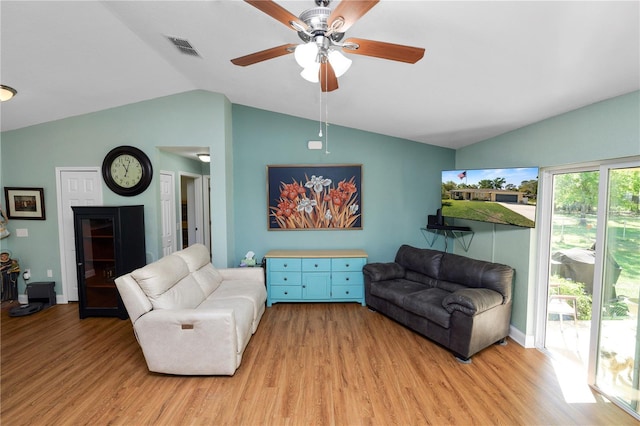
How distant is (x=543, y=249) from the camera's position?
9.37ft

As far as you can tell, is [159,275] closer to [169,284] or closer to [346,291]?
[169,284]

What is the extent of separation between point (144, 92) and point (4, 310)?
355cm

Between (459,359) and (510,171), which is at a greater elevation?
(510,171)

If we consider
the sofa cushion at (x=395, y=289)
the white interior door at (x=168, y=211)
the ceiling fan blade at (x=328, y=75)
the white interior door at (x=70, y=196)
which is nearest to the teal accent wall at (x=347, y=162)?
the sofa cushion at (x=395, y=289)

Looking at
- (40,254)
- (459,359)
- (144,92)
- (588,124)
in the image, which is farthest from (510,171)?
(40,254)

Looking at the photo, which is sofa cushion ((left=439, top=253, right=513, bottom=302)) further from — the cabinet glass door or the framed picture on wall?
the framed picture on wall

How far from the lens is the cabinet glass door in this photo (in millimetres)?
3541

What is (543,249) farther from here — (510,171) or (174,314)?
(174,314)

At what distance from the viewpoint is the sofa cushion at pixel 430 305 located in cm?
284

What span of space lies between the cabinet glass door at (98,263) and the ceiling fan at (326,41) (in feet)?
10.3

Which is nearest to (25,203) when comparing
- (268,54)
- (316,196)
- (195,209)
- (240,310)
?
(195,209)

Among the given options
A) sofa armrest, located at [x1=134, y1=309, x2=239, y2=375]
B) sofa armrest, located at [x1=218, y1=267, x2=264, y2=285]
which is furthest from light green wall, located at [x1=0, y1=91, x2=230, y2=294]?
sofa armrest, located at [x1=134, y1=309, x2=239, y2=375]

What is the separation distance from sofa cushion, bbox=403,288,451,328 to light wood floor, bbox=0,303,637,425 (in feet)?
1.04

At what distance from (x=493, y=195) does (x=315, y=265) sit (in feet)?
7.68
